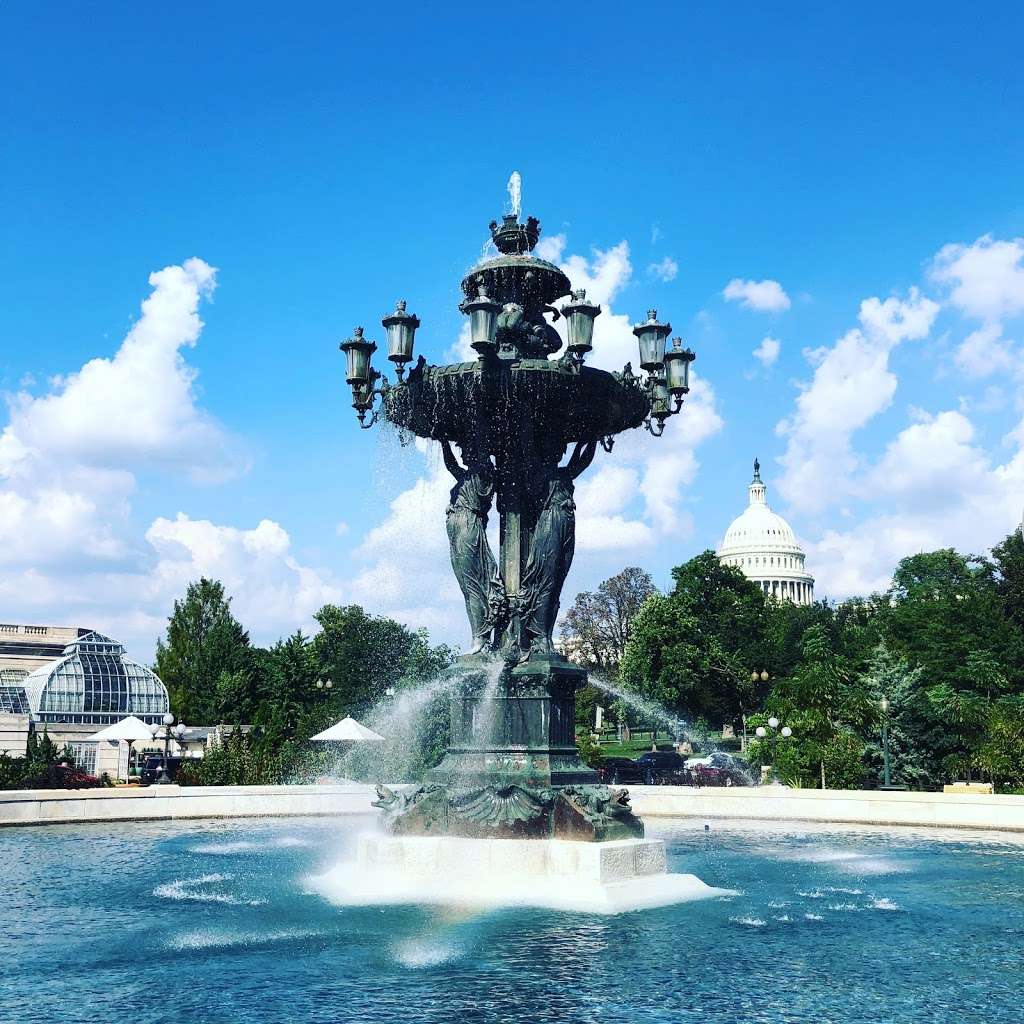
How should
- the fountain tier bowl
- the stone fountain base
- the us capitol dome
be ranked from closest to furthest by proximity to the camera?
the stone fountain base → the fountain tier bowl → the us capitol dome

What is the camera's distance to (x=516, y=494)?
14.6 metres

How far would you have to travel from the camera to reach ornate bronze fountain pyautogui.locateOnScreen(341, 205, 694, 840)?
12891mm

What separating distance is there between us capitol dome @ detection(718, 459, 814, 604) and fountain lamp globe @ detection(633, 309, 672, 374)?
5893 inches

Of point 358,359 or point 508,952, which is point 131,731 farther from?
point 508,952

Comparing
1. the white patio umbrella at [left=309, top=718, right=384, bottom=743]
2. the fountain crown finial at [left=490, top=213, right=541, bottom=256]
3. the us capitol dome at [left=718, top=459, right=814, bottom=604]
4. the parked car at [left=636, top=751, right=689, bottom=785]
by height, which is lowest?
the parked car at [left=636, top=751, right=689, bottom=785]

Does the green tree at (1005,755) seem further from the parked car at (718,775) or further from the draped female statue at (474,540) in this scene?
the draped female statue at (474,540)

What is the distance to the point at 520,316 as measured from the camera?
14672 millimetres

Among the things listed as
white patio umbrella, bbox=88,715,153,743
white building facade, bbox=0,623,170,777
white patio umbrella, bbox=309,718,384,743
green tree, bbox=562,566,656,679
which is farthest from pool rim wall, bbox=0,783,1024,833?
green tree, bbox=562,566,656,679

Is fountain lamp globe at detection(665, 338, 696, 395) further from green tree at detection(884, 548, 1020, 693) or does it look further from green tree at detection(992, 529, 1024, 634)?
green tree at detection(992, 529, 1024, 634)

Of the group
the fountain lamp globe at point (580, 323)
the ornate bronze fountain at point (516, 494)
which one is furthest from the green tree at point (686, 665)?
the fountain lamp globe at point (580, 323)

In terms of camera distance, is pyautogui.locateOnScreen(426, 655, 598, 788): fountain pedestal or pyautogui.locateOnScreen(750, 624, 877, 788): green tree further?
pyautogui.locateOnScreen(750, 624, 877, 788): green tree

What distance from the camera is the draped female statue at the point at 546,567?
46.1 ft

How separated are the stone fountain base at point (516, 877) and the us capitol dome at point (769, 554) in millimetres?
152122

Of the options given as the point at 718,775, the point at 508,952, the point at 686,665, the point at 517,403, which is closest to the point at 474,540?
the point at 517,403
